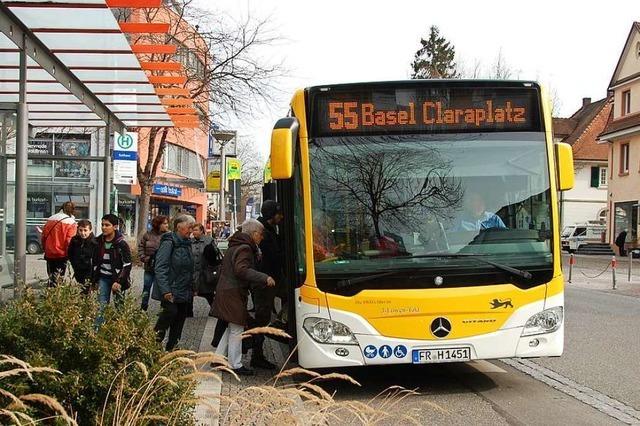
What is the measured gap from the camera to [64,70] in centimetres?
1025

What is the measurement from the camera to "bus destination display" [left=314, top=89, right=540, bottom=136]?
748cm

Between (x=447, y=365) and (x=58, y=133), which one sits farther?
(x=58, y=133)

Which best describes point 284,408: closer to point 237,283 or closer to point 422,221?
point 422,221

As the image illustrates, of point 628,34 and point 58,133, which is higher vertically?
point 628,34

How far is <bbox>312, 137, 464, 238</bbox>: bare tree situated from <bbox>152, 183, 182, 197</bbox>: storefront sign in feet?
133

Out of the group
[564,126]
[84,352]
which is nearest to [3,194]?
[84,352]

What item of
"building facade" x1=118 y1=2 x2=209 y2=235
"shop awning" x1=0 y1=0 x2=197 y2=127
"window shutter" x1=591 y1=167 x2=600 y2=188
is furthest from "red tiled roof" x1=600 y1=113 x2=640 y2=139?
"shop awning" x1=0 y1=0 x2=197 y2=127

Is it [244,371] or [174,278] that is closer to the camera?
[244,371]

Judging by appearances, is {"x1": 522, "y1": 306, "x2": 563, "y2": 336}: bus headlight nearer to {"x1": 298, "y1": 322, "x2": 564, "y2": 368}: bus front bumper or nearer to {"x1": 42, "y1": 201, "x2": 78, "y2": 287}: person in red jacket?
{"x1": 298, "y1": 322, "x2": 564, "y2": 368}: bus front bumper

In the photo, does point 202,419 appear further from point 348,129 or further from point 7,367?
point 348,129

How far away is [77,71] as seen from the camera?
10.4 m

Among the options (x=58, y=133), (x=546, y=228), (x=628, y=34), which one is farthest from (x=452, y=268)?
(x=628, y=34)

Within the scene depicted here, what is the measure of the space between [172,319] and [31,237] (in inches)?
559

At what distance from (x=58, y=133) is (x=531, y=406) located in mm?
16985
